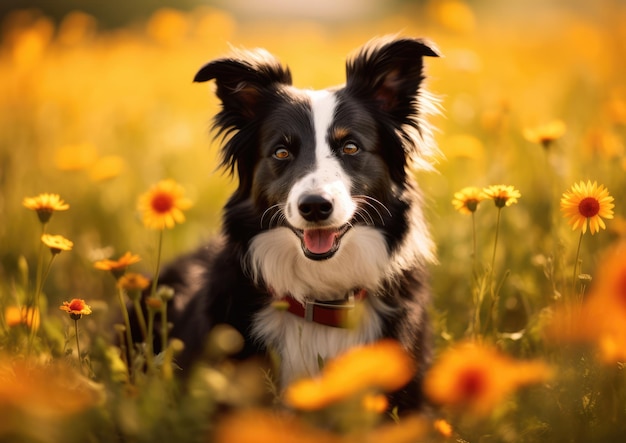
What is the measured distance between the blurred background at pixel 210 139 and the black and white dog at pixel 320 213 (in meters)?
0.30

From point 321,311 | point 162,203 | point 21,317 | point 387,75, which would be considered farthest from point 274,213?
point 21,317

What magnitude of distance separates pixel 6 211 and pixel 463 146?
3759 mm

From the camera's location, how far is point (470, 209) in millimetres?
2783

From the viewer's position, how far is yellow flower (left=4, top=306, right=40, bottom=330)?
271cm

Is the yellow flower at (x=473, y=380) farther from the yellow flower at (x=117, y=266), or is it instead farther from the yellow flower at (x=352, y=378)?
the yellow flower at (x=117, y=266)

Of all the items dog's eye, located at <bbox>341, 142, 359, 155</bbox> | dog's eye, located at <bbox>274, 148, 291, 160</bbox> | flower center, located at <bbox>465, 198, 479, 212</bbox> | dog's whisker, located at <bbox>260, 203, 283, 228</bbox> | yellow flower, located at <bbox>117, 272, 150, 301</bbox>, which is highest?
dog's eye, located at <bbox>341, 142, 359, 155</bbox>

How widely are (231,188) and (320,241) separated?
124 inches

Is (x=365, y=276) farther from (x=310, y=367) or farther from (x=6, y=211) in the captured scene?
(x=6, y=211)

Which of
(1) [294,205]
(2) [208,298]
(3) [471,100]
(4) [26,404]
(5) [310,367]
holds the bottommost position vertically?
A: (5) [310,367]

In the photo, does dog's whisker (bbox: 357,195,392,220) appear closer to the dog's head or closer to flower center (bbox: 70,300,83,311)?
the dog's head

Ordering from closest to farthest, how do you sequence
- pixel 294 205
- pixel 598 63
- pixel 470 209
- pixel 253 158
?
1. pixel 470 209
2. pixel 294 205
3. pixel 253 158
4. pixel 598 63

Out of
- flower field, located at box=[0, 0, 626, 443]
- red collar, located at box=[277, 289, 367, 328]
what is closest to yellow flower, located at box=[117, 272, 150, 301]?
flower field, located at box=[0, 0, 626, 443]

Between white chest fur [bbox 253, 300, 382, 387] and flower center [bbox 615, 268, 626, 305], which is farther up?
flower center [bbox 615, 268, 626, 305]

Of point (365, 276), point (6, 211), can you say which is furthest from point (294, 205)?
point (6, 211)
